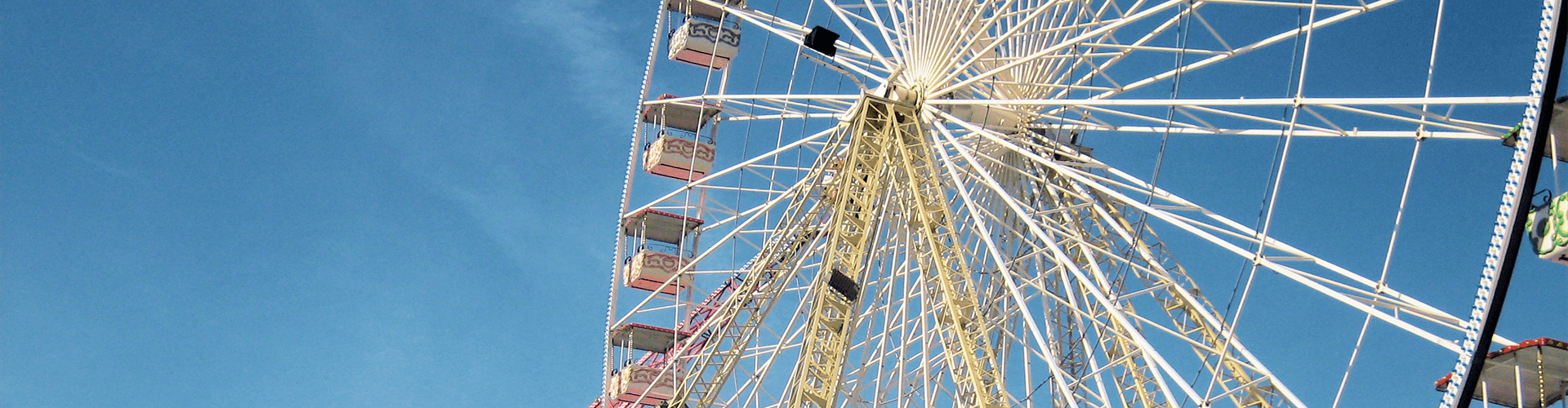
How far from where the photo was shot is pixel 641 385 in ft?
116

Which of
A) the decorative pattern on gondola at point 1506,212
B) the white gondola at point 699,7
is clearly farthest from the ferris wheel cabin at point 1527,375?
the white gondola at point 699,7

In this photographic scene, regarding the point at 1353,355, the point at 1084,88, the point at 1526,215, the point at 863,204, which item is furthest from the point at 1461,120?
the point at 863,204

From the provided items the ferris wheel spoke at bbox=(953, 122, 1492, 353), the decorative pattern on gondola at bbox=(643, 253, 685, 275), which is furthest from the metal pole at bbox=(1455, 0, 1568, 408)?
the decorative pattern on gondola at bbox=(643, 253, 685, 275)

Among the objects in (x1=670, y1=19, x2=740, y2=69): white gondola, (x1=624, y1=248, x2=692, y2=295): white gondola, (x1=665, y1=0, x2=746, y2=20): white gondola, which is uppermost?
(x1=665, y1=0, x2=746, y2=20): white gondola

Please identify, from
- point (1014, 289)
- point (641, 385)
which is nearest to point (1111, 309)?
point (1014, 289)

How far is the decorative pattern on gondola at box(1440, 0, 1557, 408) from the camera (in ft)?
59.4

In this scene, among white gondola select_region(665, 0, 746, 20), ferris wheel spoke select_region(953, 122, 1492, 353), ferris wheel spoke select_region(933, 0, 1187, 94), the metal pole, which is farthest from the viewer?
white gondola select_region(665, 0, 746, 20)

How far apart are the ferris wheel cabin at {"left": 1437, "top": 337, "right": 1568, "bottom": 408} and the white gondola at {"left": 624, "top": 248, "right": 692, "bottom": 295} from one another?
61.9 ft

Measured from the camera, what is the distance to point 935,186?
29.7 m

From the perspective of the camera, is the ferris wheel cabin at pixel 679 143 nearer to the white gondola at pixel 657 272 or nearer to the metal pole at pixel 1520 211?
the white gondola at pixel 657 272

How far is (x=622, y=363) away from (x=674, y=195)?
10.9 ft

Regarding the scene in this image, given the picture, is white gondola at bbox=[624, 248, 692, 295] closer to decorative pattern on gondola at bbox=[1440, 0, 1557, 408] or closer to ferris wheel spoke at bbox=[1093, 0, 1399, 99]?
ferris wheel spoke at bbox=[1093, 0, 1399, 99]

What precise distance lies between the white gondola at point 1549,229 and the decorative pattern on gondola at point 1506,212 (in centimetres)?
30

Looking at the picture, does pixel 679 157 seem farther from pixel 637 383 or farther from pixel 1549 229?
pixel 1549 229
